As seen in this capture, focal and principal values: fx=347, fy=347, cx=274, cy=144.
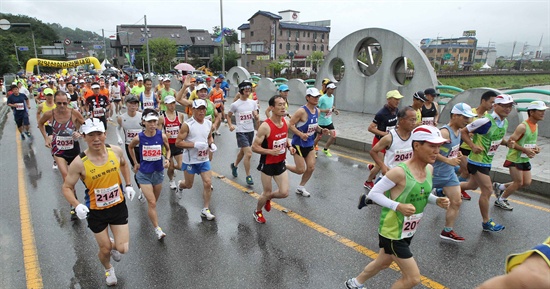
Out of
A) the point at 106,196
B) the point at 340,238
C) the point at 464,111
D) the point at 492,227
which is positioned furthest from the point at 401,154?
the point at 106,196

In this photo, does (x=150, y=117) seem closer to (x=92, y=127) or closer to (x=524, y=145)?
(x=92, y=127)

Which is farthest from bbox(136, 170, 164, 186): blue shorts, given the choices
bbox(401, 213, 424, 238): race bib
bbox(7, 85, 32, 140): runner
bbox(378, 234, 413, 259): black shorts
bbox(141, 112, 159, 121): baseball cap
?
bbox(7, 85, 32, 140): runner

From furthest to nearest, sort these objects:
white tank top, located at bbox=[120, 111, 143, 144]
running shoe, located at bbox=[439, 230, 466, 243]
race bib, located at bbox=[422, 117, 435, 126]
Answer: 1. race bib, located at bbox=[422, 117, 435, 126]
2. white tank top, located at bbox=[120, 111, 143, 144]
3. running shoe, located at bbox=[439, 230, 466, 243]

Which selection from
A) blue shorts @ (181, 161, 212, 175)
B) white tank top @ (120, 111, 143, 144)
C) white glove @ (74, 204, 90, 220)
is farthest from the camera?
white tank top @ (120, 111, 143, 144)

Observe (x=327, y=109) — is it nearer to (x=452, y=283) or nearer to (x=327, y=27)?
(x=452, y=283)

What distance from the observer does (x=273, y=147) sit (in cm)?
492

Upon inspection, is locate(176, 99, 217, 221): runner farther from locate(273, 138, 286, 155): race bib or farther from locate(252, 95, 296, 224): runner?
locate(273, 138, 286, 155): race bib

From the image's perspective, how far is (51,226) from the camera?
521 cm

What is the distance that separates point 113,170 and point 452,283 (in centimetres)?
387

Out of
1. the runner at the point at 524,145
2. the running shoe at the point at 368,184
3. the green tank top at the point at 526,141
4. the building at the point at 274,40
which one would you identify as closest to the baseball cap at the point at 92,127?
the running shoe at the point at 368,184

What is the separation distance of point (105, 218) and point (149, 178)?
116 centimetres

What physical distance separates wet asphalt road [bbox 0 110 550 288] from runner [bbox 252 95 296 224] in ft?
2.08

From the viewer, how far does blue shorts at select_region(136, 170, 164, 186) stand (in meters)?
4.81

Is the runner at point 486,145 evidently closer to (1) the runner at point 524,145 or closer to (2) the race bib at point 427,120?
(1) the runner at point 524,145
